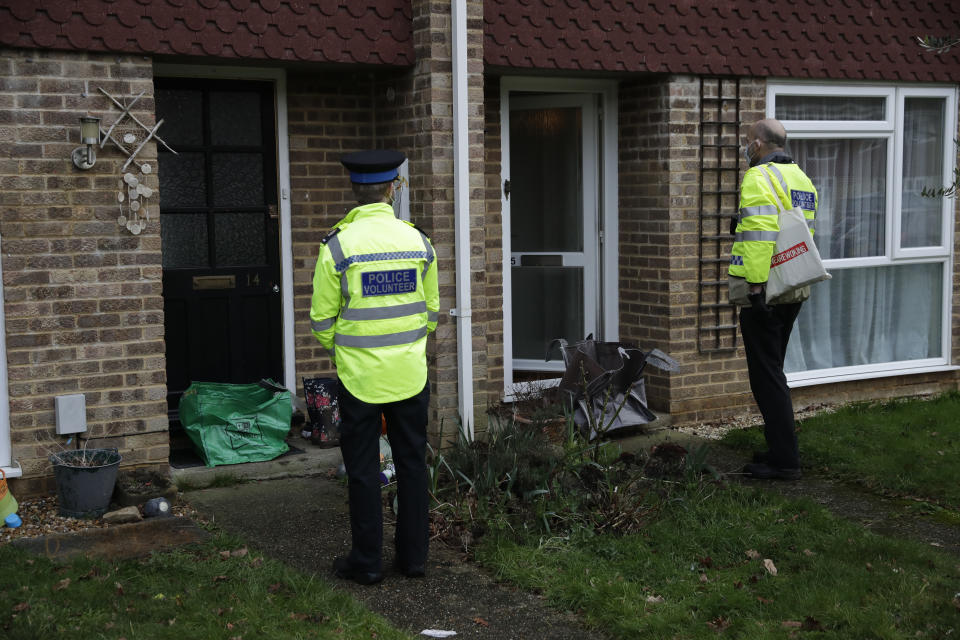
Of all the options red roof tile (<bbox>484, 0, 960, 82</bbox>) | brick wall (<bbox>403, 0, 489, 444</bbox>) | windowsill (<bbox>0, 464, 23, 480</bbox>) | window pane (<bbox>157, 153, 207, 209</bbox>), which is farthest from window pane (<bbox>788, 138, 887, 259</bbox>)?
windowsill (<bbox>0, 464, 23, 480</bbox>)

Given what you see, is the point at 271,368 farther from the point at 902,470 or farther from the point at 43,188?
the point at 902,470

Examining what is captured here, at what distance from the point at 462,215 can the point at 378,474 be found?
2400 millimetres

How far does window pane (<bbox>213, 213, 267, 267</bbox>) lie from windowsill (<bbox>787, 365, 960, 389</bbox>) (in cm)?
412

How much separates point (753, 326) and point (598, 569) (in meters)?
2.21

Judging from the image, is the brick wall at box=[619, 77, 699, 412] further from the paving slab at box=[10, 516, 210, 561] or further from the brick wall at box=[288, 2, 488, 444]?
the paving slab at box=[10, 516, 210, 561]

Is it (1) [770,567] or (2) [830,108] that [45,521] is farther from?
(2) [830,108]

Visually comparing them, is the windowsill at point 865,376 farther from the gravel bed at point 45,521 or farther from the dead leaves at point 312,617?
the dead leaves at point 312,617

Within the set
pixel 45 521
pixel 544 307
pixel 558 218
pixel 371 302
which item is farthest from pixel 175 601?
pixel 558 218

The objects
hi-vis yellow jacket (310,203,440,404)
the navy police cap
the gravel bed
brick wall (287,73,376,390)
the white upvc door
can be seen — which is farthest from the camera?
the white upvc door

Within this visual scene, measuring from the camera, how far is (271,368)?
25.2 ft

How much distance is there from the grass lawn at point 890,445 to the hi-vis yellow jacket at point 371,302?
3215 millimetres

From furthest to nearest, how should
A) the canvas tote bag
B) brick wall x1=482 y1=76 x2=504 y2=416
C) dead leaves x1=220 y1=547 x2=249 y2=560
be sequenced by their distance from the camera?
1. brick wall x1=482 y1=76 x2=504 y2=416
2. the canvas tote bag
3. dead leaves x1=220 y1=547 x2=249 y2=560

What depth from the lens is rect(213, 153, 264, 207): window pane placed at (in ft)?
24.3

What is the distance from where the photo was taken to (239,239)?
751 cm
